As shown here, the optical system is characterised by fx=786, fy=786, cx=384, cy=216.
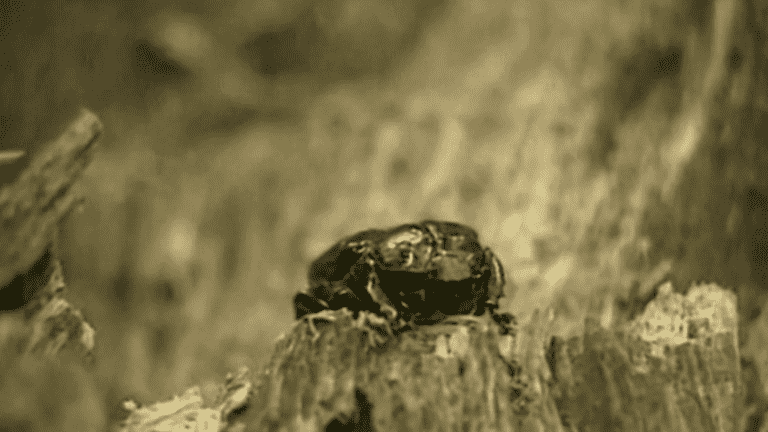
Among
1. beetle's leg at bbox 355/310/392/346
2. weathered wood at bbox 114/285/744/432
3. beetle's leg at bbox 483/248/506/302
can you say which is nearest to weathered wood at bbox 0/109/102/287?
weathered wood at bbox 114/285/744/432

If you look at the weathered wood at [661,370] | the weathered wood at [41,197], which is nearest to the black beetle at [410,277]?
the weathered wood at [661,370]

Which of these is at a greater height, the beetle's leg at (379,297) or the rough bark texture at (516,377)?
the beetle's leg at (379,297)

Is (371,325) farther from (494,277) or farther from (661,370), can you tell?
(661,370)

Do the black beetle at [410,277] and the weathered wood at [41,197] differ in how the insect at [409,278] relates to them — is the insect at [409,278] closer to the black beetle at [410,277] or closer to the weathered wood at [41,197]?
the black beetle at [410,277]

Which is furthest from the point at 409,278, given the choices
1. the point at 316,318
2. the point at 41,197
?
the point at 41,197

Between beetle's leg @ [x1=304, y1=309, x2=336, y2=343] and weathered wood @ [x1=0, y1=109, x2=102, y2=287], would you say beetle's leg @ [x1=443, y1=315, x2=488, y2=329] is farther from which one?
weathered wood @ [x1=0, y1=109, x2=102, y2=287]

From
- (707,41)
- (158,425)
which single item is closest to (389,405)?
(158,425)

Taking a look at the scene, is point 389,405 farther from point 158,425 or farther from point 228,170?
point 228,170
